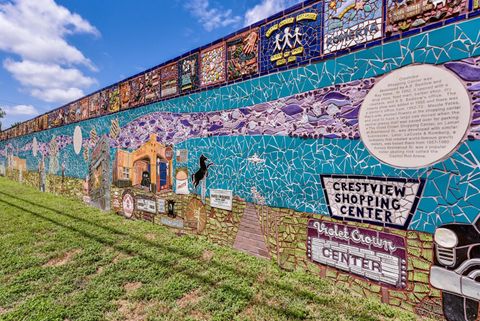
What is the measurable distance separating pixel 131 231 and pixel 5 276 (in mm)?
2452

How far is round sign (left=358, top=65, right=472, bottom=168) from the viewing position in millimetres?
2770

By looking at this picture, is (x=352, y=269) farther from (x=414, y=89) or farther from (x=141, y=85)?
(x=141, y=85)

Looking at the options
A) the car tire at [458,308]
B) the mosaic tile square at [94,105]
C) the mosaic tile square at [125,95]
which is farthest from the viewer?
the mosaic tile square at [94,105]

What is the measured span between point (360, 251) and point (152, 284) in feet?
9.52

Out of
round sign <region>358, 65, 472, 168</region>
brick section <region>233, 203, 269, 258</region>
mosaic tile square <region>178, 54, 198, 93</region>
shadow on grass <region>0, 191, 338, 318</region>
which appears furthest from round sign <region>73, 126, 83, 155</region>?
round sign <region>358, 65, 472, 168</region>

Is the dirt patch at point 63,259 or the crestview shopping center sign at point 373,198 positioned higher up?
the crestview shopping center sign at point 373,198

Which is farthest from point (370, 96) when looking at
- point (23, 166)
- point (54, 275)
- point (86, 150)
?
point (23, 166)

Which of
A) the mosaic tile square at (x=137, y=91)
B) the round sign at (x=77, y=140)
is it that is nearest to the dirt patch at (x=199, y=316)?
the mosaic tile square at (x=137, y=91)

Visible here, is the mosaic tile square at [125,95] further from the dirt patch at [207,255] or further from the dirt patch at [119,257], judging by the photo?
the dirt patch at [207,255]

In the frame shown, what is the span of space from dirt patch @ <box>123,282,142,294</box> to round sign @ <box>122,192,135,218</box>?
4.02m

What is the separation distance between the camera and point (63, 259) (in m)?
4.72

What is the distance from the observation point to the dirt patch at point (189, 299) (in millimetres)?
3310

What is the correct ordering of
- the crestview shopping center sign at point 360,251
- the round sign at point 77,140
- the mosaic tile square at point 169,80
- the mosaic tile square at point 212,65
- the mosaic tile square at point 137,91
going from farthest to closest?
the round sign at point 77,140 → the mosaic tile square at point 137,91 → the mosaic tile square at point 169,80 → the mosaic tile square at point 212,65 → the crestview shopping center sign at point 360,251

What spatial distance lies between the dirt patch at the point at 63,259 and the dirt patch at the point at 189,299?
254 cm
